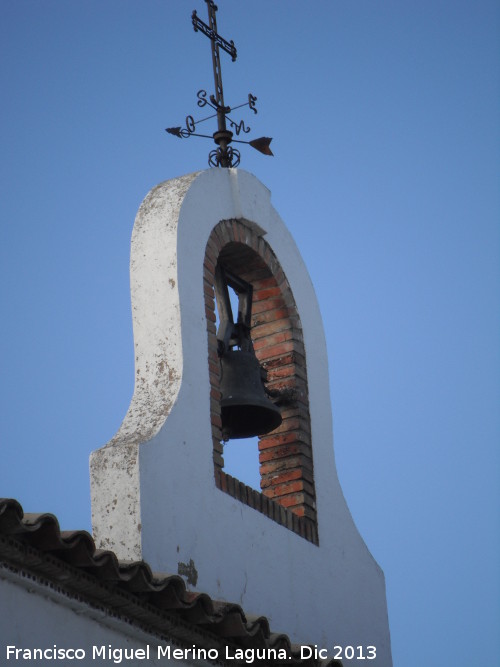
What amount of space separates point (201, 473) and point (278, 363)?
1545 mm

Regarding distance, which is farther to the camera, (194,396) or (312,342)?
(312,342)

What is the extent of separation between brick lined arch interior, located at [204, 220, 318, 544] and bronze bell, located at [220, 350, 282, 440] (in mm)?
254

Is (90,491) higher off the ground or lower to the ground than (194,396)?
lower

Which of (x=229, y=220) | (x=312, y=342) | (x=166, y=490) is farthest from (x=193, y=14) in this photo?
(x=166, y=490)

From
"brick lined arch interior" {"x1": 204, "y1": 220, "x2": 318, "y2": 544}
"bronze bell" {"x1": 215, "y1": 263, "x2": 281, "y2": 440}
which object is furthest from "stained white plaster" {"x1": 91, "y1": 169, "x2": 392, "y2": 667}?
"bronze bell" {"x1": 215, "y1": 263, "x2": 281, "y2": 440}

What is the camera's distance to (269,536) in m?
7.06

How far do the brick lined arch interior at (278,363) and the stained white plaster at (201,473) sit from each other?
74 mm

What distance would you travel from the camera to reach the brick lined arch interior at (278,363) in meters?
7.53

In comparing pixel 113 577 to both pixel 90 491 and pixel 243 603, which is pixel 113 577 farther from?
pixel 243 603

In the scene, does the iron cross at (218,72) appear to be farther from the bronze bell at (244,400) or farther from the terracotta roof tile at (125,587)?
the terracotta roof tile at (125,587)

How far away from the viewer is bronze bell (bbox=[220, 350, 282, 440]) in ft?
24.2

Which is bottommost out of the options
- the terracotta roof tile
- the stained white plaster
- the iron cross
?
the terracotta roof tile

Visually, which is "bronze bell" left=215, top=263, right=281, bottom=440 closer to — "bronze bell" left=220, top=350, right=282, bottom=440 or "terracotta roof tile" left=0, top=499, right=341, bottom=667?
"bronze bell" left=220, top=350, right=282, bottom=440

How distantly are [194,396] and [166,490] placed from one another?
0.63 m
